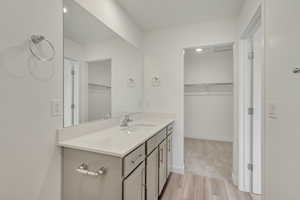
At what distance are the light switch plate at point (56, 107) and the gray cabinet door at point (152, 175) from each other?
2.99 feet

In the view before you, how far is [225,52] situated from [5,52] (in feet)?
14.7

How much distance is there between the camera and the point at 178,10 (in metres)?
2.09

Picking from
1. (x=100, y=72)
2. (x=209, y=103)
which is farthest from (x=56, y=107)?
(x=209, y=103)

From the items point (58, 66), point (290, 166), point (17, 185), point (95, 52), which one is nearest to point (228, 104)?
point (290, 166)

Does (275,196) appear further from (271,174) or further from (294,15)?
(294,15)

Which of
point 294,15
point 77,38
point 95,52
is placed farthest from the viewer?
point 95,52

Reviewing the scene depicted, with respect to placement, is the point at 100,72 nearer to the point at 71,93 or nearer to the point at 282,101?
the point at 71,93

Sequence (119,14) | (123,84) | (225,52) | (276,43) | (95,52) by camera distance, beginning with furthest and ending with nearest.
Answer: (225,52) → (123,84) → (119,14) → (95,52) → (276,43)

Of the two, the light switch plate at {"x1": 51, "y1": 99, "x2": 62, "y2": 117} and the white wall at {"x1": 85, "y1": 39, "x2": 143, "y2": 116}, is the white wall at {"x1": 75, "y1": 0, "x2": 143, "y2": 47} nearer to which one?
the white wall at {"x1": 85, "y1": 39, "x2": 143, "y2": 116}

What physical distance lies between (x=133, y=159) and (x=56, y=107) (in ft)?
2.49

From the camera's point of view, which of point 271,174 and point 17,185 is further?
point 271,174

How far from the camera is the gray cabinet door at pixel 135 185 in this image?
104 centimetres

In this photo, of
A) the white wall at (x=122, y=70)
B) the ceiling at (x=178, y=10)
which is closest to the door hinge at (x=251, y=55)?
the ceiling at (x=178, y=10)

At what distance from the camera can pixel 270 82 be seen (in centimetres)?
113
